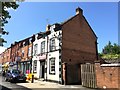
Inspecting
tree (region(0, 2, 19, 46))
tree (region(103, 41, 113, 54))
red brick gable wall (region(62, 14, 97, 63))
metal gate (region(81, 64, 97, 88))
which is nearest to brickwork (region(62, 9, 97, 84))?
red brick gable wall (region(62, 14, 97, 63))

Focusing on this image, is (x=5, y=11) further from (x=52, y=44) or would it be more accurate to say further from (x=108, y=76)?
(x=52, y=44)

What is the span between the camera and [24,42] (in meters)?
35.4

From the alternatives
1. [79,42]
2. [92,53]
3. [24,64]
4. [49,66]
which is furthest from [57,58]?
[24,64]

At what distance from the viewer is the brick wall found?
15523 millimetres

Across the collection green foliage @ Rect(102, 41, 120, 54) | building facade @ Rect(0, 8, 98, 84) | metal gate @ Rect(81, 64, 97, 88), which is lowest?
metal gate @ Rect(81, 64, 97, 88)

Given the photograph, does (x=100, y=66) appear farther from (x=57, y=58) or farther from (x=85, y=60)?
(x=85, y=60)

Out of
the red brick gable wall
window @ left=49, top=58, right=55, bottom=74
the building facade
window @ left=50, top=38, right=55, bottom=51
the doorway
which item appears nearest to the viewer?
the building facade

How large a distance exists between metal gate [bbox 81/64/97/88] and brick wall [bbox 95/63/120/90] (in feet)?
2.25

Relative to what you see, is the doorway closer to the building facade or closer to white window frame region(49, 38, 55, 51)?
the building facade

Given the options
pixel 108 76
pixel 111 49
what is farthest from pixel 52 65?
pixel 111 49

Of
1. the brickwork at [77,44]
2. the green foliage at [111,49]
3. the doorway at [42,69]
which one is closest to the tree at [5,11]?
the brickwork at [77,44]

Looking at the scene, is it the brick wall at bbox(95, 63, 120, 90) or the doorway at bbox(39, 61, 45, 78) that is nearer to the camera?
the brick wall at bbox(95, 63, 120, 90)

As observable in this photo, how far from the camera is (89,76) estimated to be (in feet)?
61.1

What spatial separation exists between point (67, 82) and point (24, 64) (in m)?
14.3
